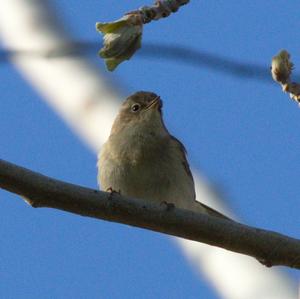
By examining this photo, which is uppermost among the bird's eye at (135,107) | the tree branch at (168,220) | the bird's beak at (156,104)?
the bird's eye at (135,107)

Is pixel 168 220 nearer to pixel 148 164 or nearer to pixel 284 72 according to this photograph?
pixel 284 72

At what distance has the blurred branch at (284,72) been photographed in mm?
2441

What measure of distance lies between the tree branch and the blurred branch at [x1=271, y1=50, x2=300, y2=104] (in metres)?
0.82

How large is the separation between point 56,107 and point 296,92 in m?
1.89

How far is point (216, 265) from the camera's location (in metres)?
3.34

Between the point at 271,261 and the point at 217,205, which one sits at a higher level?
the point at 217,205

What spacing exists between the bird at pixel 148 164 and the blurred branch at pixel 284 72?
2.64 m

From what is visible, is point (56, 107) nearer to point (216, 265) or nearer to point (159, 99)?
point (216, 265)

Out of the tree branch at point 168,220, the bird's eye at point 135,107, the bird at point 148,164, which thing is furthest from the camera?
the bird's eye at point 135,107

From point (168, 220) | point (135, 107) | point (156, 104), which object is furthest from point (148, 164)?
point (168, 220)

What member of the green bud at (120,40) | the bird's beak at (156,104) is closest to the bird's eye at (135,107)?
the bird's beak at (156,104)

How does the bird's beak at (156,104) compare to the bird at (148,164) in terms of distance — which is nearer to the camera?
the bird at (148,164)

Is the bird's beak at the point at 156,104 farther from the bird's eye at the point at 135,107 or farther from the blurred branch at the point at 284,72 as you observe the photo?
the blurred branch at the point at 284,72

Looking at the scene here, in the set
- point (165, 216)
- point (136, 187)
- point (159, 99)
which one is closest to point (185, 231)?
point (165, 216)
